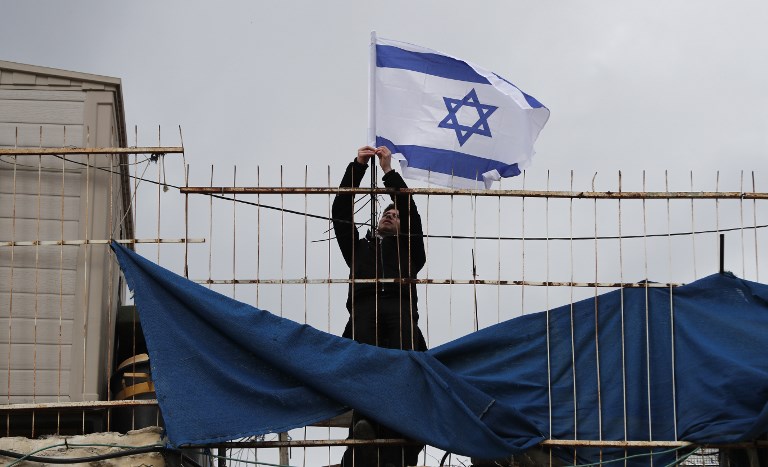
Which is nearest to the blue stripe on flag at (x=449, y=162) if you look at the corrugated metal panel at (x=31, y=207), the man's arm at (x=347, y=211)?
the man's arm at (x=347, y=211)

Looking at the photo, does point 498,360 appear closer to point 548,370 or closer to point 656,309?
point 548,370

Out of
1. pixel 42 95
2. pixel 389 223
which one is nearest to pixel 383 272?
pixel 389 223

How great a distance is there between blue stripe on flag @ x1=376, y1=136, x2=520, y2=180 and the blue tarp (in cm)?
251

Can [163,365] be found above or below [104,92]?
below

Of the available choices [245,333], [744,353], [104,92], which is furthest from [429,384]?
[104,92]

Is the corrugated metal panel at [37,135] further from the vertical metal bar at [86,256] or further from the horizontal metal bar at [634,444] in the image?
the horizontal metal bar at [634,444]

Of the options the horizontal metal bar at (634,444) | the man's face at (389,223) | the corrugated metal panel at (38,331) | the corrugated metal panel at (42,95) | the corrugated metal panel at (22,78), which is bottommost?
the horizontal metal bar at (634,444)

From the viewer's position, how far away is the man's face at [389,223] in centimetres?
1546

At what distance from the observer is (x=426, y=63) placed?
17281 mm

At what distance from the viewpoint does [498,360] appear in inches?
591

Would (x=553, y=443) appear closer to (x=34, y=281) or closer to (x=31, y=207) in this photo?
(x=34, y=281)

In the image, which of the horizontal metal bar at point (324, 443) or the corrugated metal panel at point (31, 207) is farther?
the corrugated metal panel at point (31, 207)

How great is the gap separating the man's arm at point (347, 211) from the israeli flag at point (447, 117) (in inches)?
46.7

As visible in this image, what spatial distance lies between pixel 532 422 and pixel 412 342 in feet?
4.21
